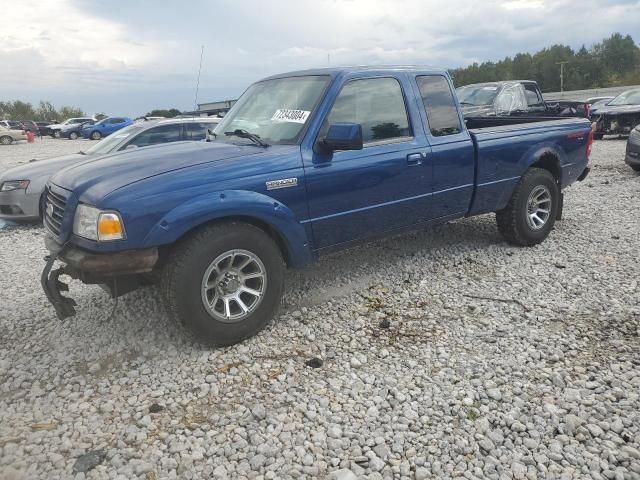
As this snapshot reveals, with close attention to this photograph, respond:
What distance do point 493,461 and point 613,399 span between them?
952 millimetres

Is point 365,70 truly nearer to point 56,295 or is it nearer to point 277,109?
point 277,109

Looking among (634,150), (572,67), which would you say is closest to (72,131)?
(634,150)

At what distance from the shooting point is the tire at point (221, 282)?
3242mm

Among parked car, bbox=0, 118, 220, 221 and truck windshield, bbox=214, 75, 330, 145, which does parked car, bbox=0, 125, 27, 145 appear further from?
truck windshield, bbox=214, 75, 330, 145

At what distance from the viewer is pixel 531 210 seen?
5.55 metres

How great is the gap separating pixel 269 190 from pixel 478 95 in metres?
9.11

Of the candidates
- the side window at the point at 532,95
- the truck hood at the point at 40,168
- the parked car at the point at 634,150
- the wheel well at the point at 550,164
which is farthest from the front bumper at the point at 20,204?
the side window at the point at 532,95

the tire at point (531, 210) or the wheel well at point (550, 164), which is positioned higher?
the wheel well at point (550, 164)

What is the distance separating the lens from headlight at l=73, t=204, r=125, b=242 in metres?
3.06

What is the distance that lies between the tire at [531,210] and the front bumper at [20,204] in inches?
243

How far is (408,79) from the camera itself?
4.45 metres

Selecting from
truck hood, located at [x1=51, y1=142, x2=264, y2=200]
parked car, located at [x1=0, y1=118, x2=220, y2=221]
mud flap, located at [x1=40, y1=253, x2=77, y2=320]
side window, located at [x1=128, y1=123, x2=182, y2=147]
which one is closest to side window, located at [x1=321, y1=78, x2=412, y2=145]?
truck hood, located at [x1=51, y1=142, x2=264, y2=200]

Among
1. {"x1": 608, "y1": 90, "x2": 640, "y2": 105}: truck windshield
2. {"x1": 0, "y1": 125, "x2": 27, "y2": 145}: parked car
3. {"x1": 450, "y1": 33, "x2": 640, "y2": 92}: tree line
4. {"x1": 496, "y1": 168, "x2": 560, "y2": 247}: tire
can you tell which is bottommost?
{"x1": 496, "y1": 168, "x2": 560, "y2": 247}: tire

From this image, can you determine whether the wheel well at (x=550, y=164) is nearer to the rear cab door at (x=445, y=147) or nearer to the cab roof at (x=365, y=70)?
the rear cab door at (x=445, y=147)
